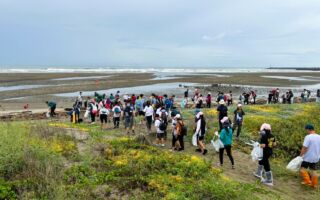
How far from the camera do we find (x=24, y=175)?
8.45 metres

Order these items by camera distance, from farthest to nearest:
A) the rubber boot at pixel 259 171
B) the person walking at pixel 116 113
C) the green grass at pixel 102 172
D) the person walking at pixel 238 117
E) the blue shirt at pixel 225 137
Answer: the person walking at pixel 116 113 → the person walking at pixel 238 117 → the blue shirt at pixel 225 137 → the rubber boot at pixel 259 171 → the green grass at pixel 102 172

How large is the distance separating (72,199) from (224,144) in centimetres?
567

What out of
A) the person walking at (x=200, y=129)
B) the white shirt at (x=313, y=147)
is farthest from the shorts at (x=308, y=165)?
the person walking at (x=200, y=129)

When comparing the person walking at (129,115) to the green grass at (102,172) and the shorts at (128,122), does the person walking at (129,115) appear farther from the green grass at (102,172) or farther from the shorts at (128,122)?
the green grass at (102,172)

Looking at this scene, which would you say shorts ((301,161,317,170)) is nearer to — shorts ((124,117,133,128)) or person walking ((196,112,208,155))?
person walking ((196,112,208,155))

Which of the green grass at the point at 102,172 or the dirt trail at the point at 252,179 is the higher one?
the green grass at the point at 102,172

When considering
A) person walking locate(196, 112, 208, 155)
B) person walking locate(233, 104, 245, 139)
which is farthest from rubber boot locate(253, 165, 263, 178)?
person walking locate(233, 104, 245, 139)

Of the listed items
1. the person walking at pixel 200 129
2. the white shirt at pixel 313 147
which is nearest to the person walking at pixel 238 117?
the person walking at pixel 200 129

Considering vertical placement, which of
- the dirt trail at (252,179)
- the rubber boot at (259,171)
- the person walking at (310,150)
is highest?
the person walking at (310,150)

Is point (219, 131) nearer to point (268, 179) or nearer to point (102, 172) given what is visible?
point (268, 179)

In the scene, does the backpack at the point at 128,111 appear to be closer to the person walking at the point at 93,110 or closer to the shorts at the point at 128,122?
the shorts at the point at 128,122

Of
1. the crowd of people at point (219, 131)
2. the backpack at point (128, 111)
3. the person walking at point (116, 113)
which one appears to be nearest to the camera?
the crowd of people at point (219, 131)

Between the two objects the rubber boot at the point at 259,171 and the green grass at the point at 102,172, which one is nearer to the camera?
the green grass at the point at 102,172

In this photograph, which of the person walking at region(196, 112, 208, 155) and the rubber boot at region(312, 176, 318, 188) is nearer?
the rubber boot at region(312, 176, 318, 188)
